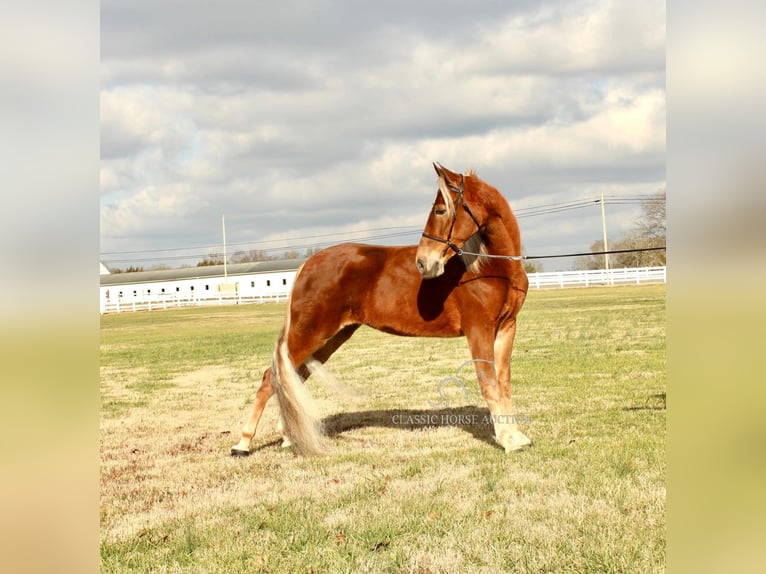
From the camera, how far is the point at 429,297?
21.6 feet

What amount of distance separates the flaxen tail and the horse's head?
1684mm

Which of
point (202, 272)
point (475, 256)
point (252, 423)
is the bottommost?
point (252, 423)

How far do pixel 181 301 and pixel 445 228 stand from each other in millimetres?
40772

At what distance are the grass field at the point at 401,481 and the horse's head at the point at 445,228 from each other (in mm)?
1846

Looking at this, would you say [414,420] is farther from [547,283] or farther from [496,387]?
[547,283]

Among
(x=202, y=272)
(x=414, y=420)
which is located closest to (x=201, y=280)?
(x=202, y=272)

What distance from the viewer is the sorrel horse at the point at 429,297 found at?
6066 mm

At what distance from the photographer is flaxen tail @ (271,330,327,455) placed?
20.8 feet

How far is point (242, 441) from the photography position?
6.69m

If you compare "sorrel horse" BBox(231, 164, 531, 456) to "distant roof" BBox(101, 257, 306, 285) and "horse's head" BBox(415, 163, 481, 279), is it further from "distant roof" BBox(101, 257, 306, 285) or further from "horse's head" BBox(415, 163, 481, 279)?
"distant roof" BBox(101, 257, 306, 285)

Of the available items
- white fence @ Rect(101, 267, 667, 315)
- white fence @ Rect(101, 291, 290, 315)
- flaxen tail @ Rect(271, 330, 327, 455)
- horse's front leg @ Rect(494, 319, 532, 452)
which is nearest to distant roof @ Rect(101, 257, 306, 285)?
white fence @ Rect(101, 291, 290, 315)

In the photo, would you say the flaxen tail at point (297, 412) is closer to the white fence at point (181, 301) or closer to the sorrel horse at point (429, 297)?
the sorrel horse at point (429, 297)
